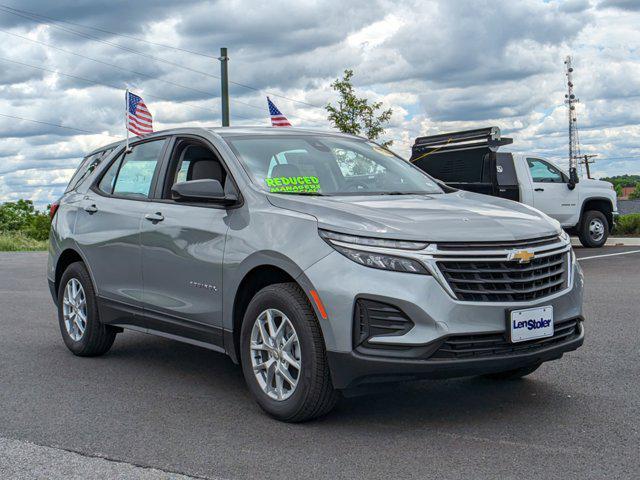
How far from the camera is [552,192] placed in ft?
61.3

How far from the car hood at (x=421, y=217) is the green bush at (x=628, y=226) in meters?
25.4

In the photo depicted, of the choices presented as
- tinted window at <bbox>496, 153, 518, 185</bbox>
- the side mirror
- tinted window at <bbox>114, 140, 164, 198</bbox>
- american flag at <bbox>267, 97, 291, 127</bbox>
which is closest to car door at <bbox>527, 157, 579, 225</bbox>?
tinted window at <bbox>496, 153, 518, 185</bbox>

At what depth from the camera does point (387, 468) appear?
4156mm

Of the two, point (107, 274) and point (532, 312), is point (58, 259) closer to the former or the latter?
point (107, 274)

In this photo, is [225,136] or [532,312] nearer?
[532,312]

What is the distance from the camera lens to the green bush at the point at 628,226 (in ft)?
96.0

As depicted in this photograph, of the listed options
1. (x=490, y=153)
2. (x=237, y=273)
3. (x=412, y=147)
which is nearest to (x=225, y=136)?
(x=237, y=273)

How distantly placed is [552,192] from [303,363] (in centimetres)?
1488

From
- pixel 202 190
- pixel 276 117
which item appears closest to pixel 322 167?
pixel 202 190

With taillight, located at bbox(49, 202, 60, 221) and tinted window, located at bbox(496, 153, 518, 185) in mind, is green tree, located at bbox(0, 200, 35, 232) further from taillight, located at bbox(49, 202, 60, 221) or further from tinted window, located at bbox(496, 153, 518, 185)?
taillight, located at bbox(49, 202, 60, 221)

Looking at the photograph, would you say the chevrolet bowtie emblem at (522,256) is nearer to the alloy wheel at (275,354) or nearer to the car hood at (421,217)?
the car hood at (421,217)

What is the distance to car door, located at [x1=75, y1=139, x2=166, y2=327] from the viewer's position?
252 inches

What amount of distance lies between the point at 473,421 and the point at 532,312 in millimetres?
727

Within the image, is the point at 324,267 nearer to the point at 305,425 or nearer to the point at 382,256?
the point at 382,256
